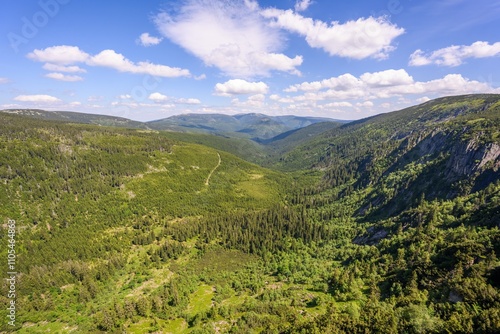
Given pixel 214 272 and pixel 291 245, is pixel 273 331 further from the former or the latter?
pixel 291 245

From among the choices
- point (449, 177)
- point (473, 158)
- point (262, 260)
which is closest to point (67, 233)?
point (262, 260)

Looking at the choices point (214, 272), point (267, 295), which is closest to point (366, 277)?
point (267, 295)

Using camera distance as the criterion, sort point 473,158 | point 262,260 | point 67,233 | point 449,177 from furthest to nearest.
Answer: point 449,177 → point 473,158 → point 67,233 → point 262,260

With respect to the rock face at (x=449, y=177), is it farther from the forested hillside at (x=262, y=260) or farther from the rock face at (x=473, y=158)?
the forested hillside at (x=262, y=260)

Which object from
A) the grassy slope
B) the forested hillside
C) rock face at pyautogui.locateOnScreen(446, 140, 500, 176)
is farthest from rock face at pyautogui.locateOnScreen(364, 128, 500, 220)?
the grassy slope

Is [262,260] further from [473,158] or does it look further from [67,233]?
[473,158]

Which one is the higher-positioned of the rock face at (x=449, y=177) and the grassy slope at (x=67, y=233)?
the rock face at (x=449, y=177)

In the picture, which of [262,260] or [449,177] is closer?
[262,260]

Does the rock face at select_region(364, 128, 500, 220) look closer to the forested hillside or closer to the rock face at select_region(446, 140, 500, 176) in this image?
the rock face at select_region(446, 140, 500, 176)

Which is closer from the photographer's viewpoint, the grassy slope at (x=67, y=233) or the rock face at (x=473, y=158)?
the grassy slope at (x=67, y=233)

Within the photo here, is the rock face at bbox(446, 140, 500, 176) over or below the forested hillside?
over

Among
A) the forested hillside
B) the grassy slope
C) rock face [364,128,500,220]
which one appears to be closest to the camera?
the forested hillside

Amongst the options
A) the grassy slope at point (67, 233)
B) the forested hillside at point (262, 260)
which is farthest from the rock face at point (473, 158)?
the grassy slope at point (67, 233)

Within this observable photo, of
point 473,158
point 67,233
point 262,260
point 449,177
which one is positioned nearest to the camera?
point 262,260
